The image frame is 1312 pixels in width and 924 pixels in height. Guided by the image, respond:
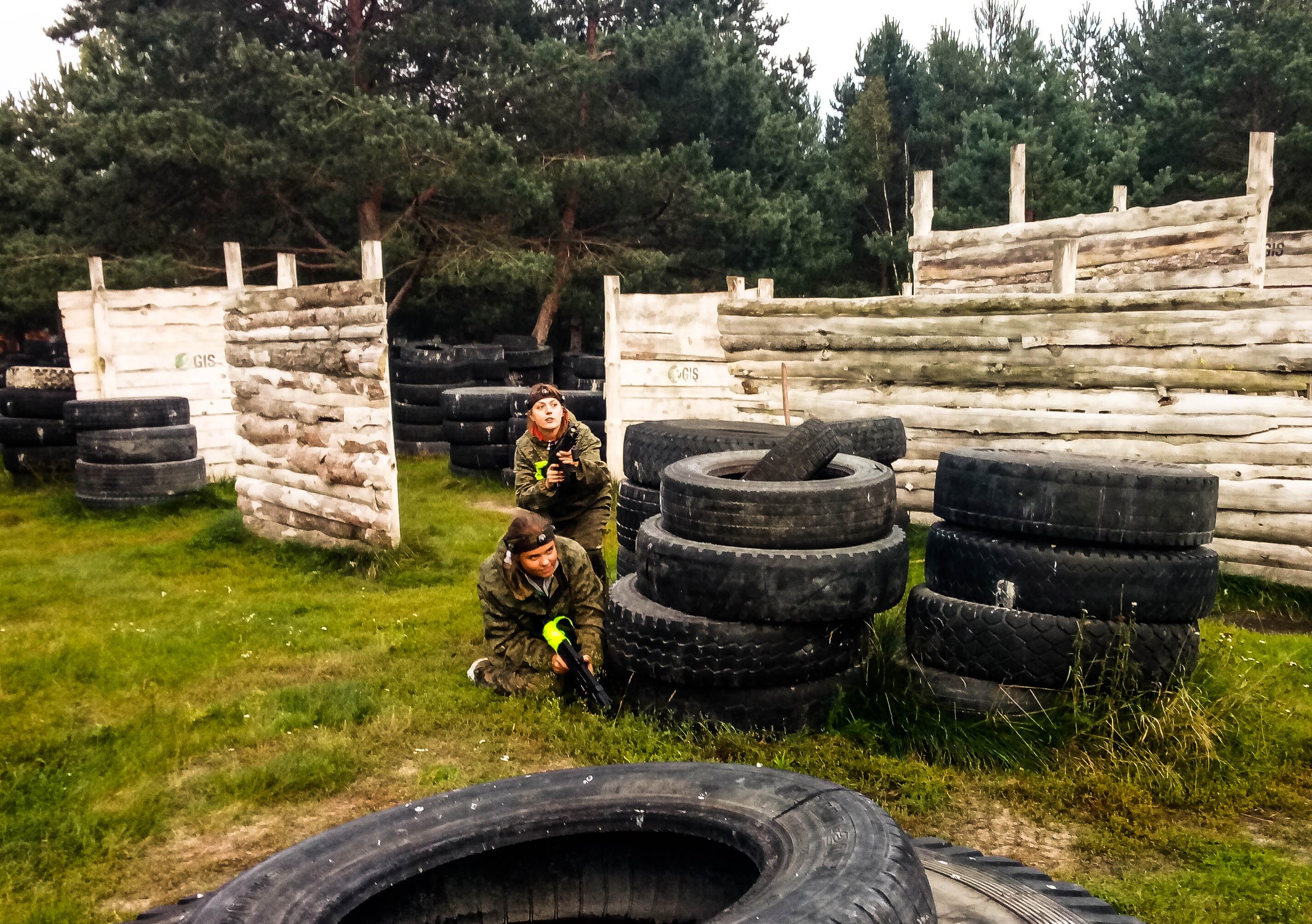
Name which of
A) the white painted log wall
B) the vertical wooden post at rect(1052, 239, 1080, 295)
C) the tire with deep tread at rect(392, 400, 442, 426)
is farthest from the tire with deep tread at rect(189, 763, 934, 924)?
the tire with deep tread at rect(392, 400, 442, 426)

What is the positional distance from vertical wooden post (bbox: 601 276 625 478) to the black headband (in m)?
5.91

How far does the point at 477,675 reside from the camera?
5.84m

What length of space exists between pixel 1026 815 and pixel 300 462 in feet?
23.0

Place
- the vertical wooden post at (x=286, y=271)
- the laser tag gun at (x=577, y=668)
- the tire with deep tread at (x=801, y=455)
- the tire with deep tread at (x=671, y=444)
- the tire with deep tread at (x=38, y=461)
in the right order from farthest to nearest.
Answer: the tire with deep tread at (x=38, y=461) → the vertical wooden post at (x=286, y=271) → the tire with deep tread at (x=671, y=444) → the tire with deep tread at (x=801, y=455) → the laser tag gun at (x=577, y=668)

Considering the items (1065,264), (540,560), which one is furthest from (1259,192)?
(540,560)

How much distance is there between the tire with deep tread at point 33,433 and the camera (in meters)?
12.9

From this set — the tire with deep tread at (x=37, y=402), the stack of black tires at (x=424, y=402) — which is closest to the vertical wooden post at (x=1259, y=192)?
the stack of black tires at (x=424, y=402)

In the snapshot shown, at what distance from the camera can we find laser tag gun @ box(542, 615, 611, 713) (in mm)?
5285

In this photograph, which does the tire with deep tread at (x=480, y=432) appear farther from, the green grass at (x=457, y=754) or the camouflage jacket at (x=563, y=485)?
the camouflage jacket at (x=563, y=485)

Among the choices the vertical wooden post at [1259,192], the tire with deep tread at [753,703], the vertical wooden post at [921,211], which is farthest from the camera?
the vertical wooden post at [921,211]

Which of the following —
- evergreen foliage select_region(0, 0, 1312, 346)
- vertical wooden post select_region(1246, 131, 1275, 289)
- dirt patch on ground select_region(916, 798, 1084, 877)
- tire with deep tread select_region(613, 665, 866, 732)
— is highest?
evergreen foliage select_region(0, 0, 1312, 346)

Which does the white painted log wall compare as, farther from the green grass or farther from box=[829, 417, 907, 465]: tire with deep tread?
box=[829, 417, 907, 465]: tire with deep tread

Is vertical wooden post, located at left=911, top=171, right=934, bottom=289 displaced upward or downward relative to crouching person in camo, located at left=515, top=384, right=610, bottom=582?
upward

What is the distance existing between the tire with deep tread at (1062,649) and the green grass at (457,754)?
14cm
